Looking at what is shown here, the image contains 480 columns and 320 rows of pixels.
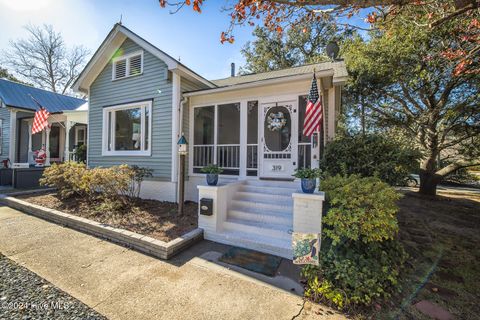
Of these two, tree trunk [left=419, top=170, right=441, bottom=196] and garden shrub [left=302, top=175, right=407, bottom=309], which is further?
tree trunk [left=419, top=170, right=441, bottom=196]

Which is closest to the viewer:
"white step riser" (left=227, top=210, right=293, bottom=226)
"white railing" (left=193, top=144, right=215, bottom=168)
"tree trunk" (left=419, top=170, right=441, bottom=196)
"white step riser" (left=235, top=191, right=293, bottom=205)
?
"white step riser" (left=227, top=210, right=293, bottom=226)

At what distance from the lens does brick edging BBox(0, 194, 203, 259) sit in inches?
149

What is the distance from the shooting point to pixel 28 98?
490 inches

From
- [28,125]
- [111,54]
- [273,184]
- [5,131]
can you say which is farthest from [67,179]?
[5,131]

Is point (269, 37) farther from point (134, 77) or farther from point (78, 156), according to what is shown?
point (78, 156)

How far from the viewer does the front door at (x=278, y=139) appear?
600 centimetres

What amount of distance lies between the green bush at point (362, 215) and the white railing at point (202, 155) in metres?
4.64

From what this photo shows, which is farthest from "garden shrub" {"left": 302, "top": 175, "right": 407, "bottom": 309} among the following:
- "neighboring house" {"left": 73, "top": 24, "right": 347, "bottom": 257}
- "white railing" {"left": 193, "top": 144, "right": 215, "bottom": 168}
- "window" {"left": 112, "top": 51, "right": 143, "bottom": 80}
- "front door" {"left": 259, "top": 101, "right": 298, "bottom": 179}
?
"window" {"left": 112, "top": 51, "right": 143, "bottom": 80}

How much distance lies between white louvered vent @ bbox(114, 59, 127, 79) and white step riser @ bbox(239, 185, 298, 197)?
6.12 meters

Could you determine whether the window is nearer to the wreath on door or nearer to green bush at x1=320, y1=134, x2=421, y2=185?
the wreath on door

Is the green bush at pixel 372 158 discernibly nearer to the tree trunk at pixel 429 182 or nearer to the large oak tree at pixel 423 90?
the large oak tree at pixel 423 90

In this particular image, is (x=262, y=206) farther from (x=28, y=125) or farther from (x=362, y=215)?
(x=28, y=125)

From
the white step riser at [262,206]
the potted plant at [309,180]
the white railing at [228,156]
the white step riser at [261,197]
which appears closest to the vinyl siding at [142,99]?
the white railing at [228,156]

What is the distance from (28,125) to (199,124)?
11.8 m
